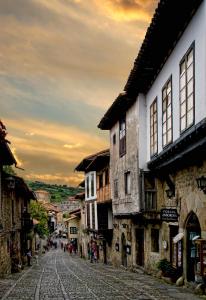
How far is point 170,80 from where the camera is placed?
18.8m

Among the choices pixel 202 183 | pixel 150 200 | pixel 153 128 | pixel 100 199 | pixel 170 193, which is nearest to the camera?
pixel 202 183

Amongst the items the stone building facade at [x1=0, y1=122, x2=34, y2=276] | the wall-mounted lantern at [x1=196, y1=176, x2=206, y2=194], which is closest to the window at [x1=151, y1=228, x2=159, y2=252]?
the stone building facade at [x1=0, y1=122, x2=34, y2=276]

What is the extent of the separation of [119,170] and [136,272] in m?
6.04

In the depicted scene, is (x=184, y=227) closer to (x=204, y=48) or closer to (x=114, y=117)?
(x=204, y=48)

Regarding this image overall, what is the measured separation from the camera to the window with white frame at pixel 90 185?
1796 inches

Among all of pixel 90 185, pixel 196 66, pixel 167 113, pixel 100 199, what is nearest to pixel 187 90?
pixel 196 66

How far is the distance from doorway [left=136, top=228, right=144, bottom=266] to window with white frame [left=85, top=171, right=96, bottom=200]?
1600cm

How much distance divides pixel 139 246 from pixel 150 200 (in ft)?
19.0

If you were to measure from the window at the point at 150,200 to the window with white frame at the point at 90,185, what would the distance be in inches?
816

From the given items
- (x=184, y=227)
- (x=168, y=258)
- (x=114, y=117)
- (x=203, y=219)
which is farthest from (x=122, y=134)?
(x=203, y=219)

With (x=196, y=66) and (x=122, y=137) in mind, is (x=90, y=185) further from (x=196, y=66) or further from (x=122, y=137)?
(x=196, y=66)

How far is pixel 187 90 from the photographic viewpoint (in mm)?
16250

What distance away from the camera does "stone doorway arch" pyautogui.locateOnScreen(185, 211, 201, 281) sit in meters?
18.4

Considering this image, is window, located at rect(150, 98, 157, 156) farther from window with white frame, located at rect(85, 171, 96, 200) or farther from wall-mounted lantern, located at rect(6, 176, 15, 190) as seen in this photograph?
window with white frame, located at rect(85, 171, 96, 200)
